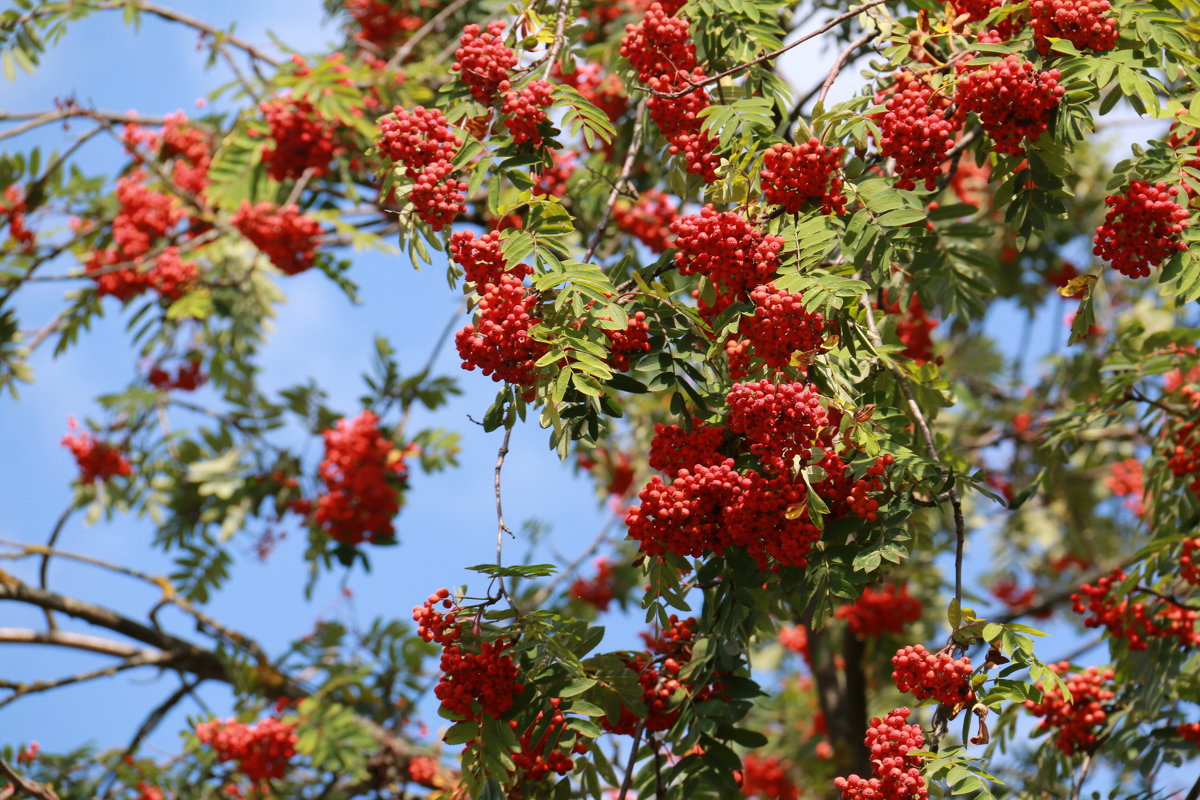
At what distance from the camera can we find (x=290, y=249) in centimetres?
585

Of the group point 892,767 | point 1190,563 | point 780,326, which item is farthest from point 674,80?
point 1190,563

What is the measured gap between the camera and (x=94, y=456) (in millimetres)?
6988

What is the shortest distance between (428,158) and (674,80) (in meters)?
0.78

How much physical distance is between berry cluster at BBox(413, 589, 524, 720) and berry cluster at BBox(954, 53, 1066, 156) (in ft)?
5.94

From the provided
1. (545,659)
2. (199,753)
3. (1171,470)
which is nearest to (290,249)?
(199,753)

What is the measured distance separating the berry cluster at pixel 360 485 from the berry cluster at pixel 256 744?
3.22ft

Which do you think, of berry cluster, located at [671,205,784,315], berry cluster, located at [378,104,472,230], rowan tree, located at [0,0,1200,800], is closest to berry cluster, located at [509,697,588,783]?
rowan tree, located at [0,0,1200,800]

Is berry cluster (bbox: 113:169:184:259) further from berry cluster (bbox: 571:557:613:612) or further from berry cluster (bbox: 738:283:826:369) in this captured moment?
berry cluster (bbox: 738:283:826:369)

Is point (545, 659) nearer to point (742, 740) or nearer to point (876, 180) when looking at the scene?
point (742, 740)

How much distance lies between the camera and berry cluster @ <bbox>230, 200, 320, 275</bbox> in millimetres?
5738

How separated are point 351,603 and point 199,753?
1.10 m

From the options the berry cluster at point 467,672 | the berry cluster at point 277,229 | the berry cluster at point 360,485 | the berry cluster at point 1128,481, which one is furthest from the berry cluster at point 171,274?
the berry cluster at point 1128,481

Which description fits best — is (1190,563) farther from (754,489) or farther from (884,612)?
(884,612)

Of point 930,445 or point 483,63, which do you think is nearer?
point 930,445
